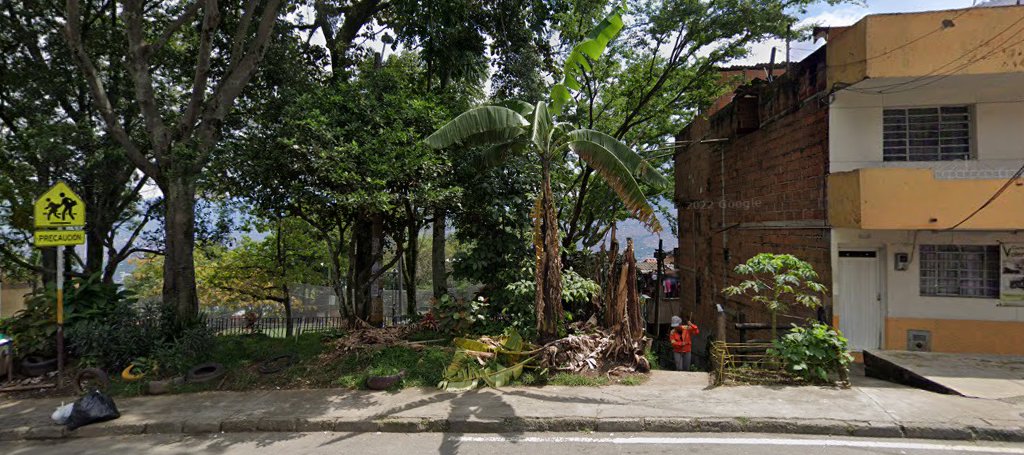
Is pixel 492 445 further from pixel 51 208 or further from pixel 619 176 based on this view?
pixel 51 208

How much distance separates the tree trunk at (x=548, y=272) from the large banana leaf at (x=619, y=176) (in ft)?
2.13

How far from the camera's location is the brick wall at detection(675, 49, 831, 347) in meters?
9.32

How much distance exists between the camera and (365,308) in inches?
459

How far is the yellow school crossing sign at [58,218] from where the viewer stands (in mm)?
7676

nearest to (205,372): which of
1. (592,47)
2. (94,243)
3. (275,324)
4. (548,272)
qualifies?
(548,272)

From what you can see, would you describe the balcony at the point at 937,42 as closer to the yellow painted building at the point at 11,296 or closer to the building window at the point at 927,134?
the building window at the point at 927,134

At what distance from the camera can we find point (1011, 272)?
872 centimetres

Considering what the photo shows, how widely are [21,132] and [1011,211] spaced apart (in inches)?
762

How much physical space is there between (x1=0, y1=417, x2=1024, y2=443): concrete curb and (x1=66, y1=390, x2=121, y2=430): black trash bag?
0.27 feet

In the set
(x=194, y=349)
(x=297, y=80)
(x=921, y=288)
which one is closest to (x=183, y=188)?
(x=194, y=349)

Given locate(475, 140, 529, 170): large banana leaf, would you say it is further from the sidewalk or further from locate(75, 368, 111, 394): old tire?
locate(75, 368, 111, 394): old tire

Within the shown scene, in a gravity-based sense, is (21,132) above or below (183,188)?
above

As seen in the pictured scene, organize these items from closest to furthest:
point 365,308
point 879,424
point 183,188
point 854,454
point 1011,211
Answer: point 854,454 < point 879,424 < point 1011,211 < point 183,188 < point 365,308

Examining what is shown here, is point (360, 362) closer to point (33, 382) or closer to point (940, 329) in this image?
point (33, 382)
